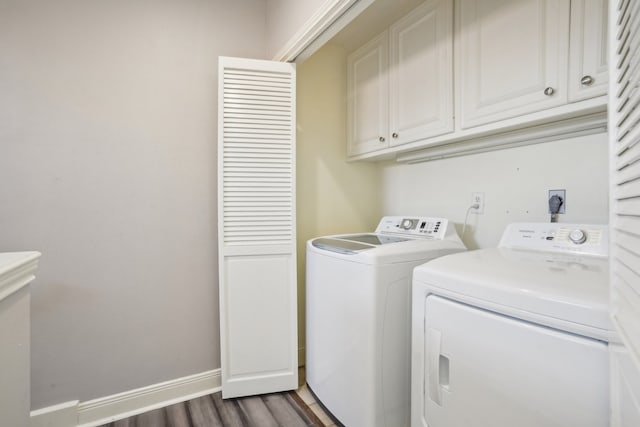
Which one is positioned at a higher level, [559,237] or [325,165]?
[325,165]

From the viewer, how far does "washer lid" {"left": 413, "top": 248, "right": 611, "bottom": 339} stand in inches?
28.7

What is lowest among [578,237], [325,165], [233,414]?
[233,414]

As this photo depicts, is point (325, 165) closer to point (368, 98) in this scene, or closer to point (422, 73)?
point (368, 98)

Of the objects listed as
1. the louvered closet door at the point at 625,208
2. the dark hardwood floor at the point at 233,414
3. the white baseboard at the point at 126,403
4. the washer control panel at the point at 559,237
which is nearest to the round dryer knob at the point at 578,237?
the washer control panel at the point at 559,237

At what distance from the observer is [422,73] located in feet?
5.53

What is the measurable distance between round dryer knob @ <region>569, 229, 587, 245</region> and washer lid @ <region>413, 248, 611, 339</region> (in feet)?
0.28

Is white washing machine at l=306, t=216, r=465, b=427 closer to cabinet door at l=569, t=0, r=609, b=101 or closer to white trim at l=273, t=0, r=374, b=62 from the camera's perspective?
cabinet door at l=569, t=0, r=609, b=101

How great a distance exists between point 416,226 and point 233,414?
154 centimetres

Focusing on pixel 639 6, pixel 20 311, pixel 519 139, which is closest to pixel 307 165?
pixel 519 139

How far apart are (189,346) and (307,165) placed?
143cm

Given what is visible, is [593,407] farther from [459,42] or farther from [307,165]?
[307,165]

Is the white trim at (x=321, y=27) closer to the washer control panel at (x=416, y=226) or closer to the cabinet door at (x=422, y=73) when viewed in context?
the cabinet door at (x=422, y=73)

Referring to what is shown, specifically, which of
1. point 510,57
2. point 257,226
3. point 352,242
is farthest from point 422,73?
point 257,226

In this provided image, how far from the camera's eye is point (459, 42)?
149 centimetres
